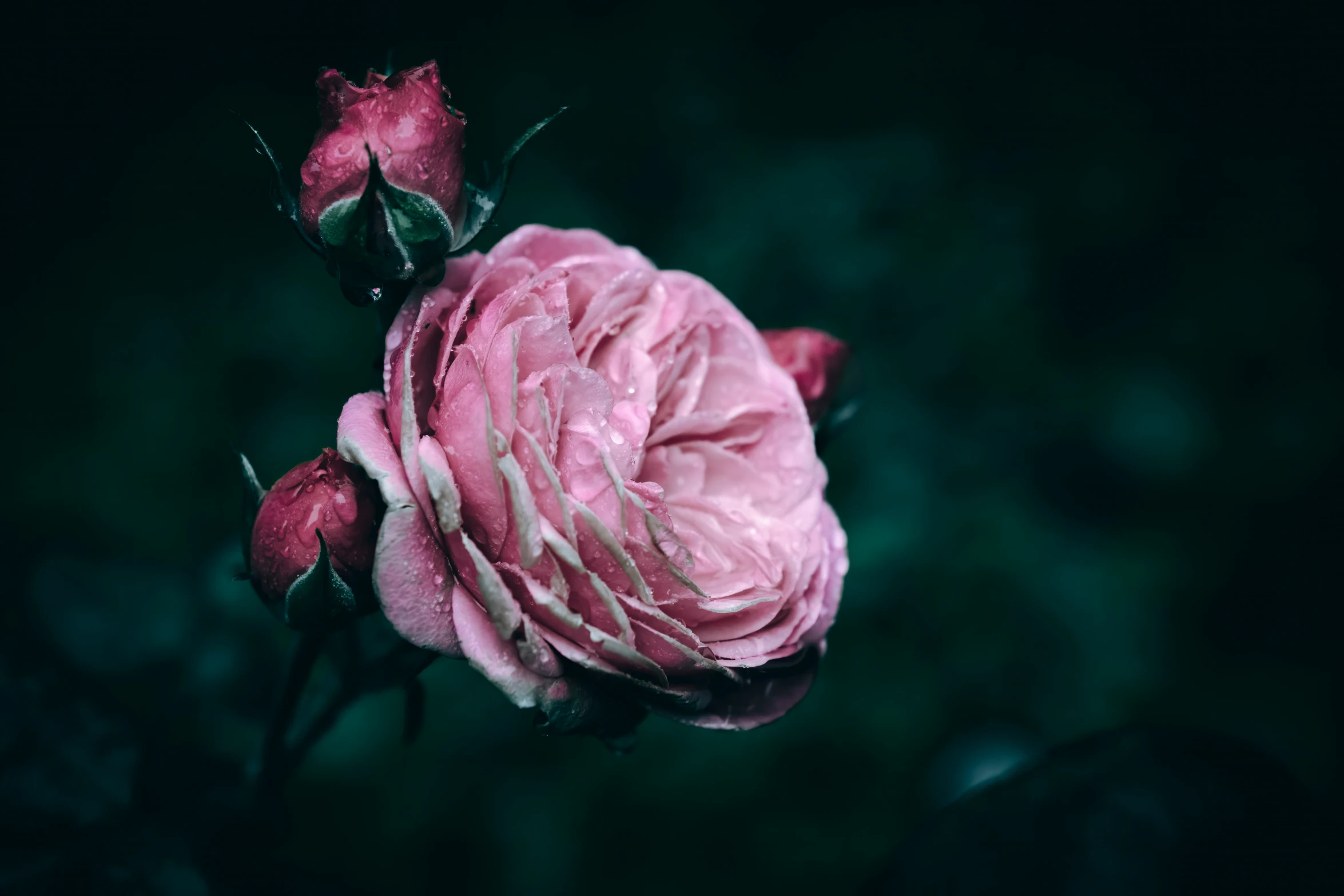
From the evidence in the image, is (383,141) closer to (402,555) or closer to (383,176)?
(383,176)

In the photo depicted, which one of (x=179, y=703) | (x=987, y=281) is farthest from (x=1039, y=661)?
(x=179, y=703)

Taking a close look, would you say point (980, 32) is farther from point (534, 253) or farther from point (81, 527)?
point (81, 527)

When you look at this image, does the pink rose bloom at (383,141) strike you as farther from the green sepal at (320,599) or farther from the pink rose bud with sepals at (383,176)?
the green sepal at (320,599)

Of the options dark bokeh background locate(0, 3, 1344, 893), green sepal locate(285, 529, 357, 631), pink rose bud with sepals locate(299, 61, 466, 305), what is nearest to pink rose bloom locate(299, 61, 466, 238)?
pink rose bud with sepals locate(299, 61, 466, 305)

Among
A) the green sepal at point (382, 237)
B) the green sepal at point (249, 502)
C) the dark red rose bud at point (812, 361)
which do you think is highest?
the green sepal at point (382, 237)

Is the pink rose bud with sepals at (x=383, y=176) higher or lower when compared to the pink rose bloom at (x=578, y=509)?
higher

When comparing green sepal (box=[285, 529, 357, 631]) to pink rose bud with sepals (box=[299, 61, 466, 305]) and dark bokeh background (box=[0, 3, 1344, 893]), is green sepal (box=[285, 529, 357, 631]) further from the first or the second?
dark bokeh background (box=[0, 3, 1344, 893])

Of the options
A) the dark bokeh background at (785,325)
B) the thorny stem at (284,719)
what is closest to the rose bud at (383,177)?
Answer: the thorny stem at (284,719)
